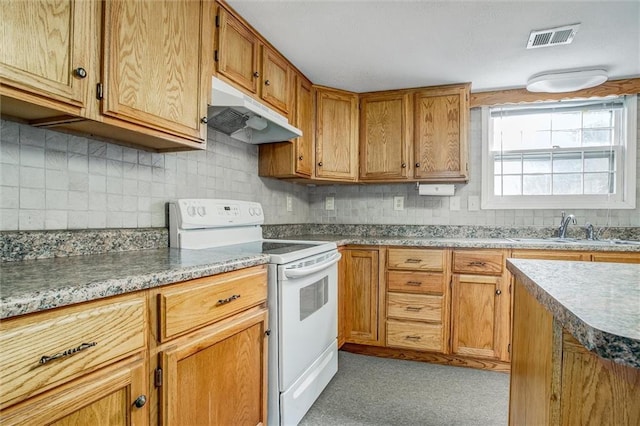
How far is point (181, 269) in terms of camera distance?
1127 millimetres

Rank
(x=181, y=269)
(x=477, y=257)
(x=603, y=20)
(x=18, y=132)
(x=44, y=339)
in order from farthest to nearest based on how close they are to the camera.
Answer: (x=477, y=257)
(x=603, y=20)
(x=18, y=132)
(x=181, y=269)
(x=44, y=339)

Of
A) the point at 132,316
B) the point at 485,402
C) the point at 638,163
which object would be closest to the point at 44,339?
the point at 132,316

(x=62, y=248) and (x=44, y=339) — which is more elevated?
(x=62, y=248)

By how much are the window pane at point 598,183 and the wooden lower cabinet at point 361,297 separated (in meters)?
1.83

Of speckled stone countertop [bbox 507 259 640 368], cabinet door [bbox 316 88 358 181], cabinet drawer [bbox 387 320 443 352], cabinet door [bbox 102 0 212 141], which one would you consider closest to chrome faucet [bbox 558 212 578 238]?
cabinet drawer [bbox 387 320 443 352]

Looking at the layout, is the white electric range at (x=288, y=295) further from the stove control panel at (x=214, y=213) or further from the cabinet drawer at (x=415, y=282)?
the cabinet drawer at (x=415, y=282)

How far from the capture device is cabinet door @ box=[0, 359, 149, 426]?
0.75 meters

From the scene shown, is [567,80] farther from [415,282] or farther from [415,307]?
[415,307]

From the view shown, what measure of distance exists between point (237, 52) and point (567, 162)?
2738mm

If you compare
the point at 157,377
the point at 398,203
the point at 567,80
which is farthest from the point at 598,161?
the point at 157,377

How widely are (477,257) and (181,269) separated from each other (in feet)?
6.84

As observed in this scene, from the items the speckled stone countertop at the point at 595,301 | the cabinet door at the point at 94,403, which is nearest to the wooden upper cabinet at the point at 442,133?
the speckled stone countertop at the point at 595,301

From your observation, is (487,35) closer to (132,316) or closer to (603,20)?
(603,20)

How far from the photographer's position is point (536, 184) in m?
2.97
